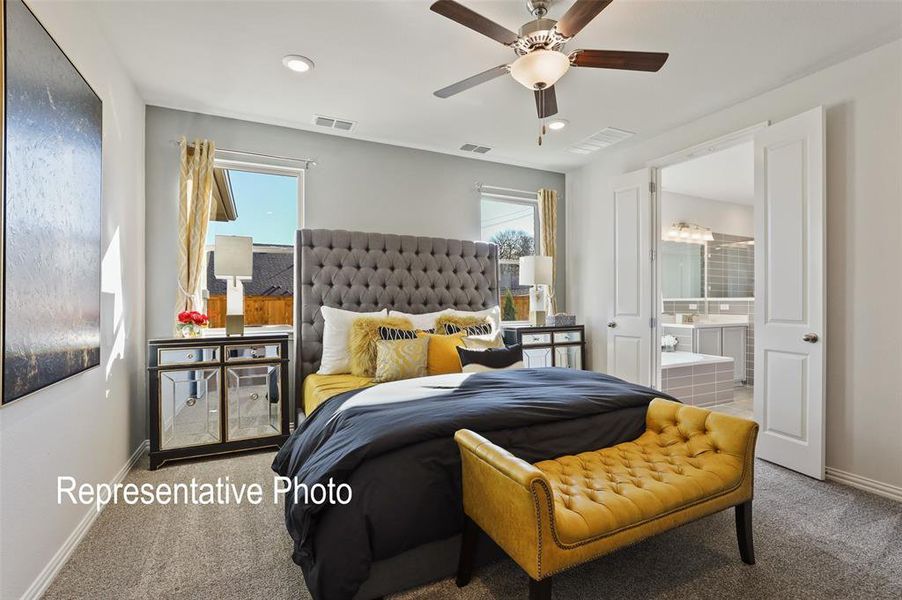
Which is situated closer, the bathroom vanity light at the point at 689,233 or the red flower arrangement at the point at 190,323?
the red flower arrangement at the point at 190,323

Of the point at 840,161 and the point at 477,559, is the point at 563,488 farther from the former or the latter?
the point at 840,161

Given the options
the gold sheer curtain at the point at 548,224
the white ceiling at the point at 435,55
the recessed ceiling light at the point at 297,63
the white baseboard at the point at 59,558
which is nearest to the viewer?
the white baseboard at the point at 59,558

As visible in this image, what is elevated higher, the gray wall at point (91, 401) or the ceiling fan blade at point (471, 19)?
the ceiling fan blade at point (471, 19)

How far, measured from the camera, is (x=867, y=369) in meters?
2.71

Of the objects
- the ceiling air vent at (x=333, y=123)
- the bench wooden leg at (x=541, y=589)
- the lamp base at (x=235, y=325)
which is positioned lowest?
the bench wooden leg at (x=541, y=589)

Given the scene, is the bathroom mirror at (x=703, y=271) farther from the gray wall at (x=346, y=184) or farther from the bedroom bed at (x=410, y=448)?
the bedroom bed at (x=410, y=448)

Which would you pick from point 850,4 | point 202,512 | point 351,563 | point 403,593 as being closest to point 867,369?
point 850,4

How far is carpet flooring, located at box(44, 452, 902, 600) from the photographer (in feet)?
5.67

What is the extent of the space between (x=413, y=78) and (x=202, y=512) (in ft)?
9.88

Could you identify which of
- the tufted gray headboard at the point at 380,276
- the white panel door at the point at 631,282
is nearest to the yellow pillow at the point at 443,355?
the tufted gray headboard at the point at 380,276

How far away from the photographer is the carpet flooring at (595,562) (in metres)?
1.73

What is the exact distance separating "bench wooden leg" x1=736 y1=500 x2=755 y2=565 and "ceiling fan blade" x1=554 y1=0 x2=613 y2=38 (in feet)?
7.34

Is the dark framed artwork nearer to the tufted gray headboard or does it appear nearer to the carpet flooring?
the carpet flooring

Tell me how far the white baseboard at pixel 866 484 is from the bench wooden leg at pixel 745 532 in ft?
4.72
